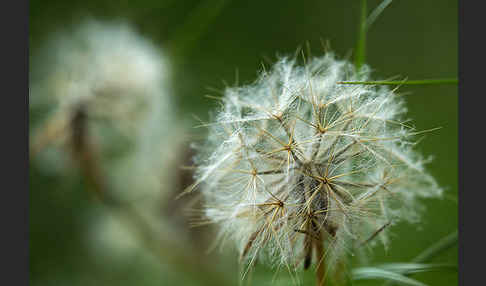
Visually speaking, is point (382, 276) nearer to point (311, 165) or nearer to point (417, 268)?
point (417, 268)

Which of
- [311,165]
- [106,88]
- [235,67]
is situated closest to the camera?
[311,165]

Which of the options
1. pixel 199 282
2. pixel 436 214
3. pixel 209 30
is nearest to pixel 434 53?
pixel 436 214

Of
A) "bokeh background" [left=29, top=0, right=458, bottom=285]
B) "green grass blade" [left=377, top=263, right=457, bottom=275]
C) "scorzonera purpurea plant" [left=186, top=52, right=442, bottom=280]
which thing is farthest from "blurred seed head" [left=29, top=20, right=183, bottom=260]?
"green grass blade" [left=377, top=263, right=457, bottom=275]

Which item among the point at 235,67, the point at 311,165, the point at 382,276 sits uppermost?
the point at 235,67

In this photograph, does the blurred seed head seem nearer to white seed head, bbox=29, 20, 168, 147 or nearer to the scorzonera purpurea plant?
white seed head, bbox=29, 20, 168, 147

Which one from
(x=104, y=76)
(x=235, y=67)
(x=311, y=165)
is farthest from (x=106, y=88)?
(x=311, y=165)

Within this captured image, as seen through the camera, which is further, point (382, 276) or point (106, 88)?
point (106, 88)
